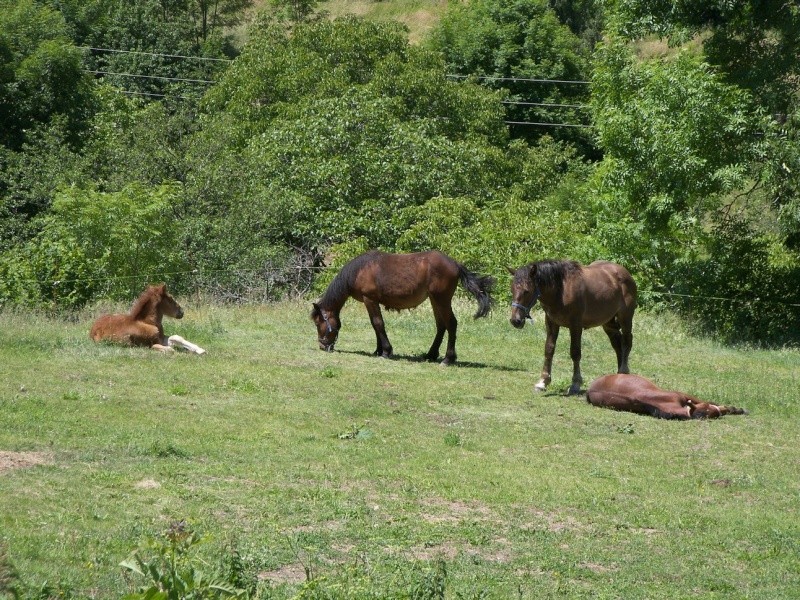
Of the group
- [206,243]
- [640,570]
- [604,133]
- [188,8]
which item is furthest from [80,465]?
[188,8]

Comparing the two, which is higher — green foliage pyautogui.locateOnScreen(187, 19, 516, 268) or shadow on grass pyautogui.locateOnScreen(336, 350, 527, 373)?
green foliage pyautogui.locateOnScreen(187, 19, 516, 268)

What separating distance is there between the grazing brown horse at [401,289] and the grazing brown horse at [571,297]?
191 cm

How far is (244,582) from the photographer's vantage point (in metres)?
6.26

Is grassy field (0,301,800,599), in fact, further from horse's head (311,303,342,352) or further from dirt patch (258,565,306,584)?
horse's head (311,303,342,352)

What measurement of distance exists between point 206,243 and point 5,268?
6002 millimetres

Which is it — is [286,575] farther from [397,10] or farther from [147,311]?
[397,10]

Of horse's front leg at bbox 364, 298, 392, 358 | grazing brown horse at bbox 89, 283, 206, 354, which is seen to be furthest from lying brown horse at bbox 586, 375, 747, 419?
grazing brown horse at bbox 89, 283, 206, 354

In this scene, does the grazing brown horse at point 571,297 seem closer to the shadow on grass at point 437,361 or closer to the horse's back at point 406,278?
the shadow on grass at point 437,361

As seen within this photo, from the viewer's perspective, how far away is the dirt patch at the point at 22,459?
9703 millimetres

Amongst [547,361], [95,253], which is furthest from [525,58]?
[547,361]

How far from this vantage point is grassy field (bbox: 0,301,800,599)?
309 inches

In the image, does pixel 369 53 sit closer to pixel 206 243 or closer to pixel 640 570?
pixel 206 243

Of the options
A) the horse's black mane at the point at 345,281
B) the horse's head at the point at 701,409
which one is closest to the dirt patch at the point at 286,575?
the horse's head at the point at 701,409

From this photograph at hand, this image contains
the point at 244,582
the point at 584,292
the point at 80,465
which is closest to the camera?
the point at 244,582
